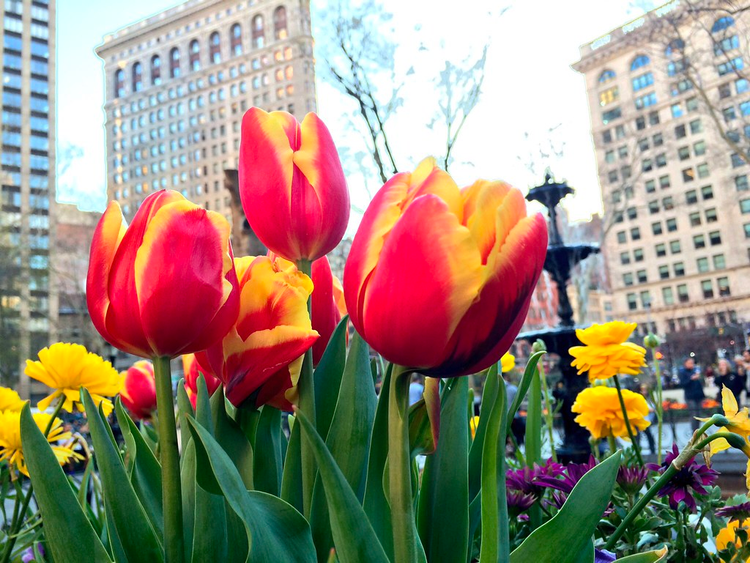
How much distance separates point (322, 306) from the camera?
0.76 m

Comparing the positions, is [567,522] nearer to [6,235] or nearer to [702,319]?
[6,235]

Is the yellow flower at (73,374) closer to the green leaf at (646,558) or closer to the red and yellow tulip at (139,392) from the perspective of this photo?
the red and yellow tulip at (139,392)

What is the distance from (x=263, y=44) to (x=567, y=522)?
231 ft

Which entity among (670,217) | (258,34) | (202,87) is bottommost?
(670,217)

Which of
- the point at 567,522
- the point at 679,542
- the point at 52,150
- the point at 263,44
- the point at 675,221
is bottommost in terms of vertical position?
the point at 679,542

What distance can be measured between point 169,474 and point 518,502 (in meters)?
0.52

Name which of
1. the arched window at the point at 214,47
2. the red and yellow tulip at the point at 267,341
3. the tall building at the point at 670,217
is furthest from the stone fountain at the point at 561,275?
the arched window at the point at 214,47

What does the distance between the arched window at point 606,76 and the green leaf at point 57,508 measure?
55280 millimetres

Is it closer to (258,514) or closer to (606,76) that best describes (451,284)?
(258,514)

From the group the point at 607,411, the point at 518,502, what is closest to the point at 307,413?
the point at 518,502

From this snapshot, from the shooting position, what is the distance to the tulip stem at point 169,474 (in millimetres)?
521

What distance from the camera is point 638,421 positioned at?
1365 mm

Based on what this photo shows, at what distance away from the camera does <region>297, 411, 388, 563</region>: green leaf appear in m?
0.44

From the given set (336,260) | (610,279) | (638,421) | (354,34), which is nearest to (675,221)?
(610,279)
